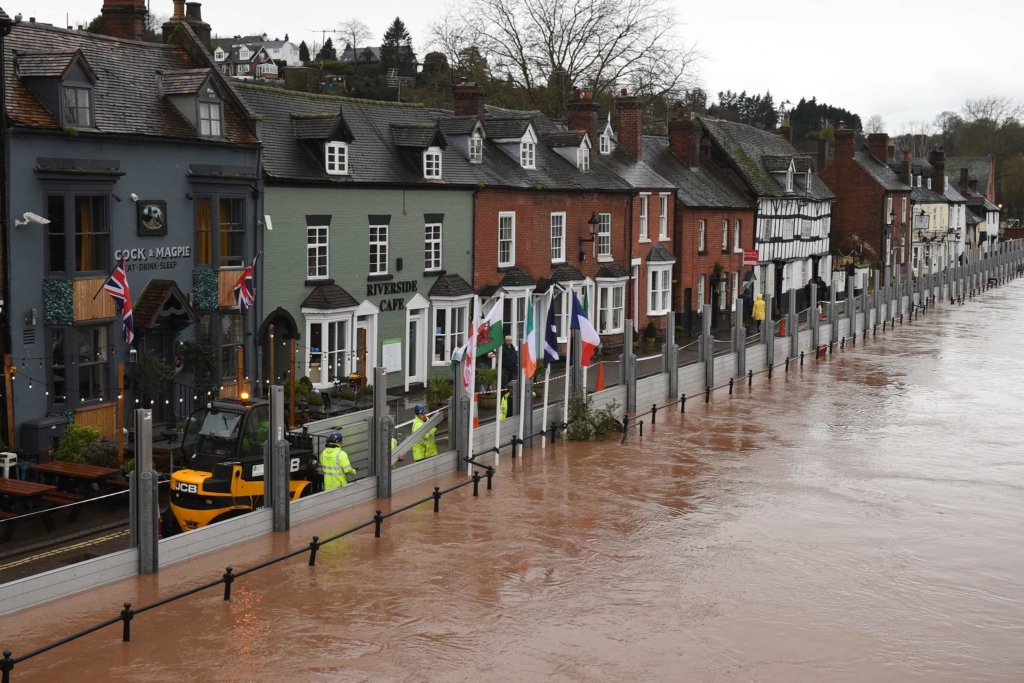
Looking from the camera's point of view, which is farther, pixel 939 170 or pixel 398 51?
pixel 398 51

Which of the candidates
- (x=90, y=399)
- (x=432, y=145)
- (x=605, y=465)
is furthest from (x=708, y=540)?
(x=432, y=145)

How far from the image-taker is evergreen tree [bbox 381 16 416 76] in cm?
10894

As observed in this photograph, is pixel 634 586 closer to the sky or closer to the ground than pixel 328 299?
closer to the ground

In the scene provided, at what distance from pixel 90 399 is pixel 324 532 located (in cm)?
791

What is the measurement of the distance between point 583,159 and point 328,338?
52.1ft

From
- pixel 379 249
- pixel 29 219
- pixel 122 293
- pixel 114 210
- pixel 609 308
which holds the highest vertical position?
A: pixel 114 210

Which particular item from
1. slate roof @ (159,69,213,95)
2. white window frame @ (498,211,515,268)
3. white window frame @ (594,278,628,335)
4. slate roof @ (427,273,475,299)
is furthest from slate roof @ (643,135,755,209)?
slate roof @ (159,69,213,95)

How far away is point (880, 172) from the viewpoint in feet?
253

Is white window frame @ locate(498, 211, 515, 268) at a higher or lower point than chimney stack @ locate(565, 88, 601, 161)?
→ lower

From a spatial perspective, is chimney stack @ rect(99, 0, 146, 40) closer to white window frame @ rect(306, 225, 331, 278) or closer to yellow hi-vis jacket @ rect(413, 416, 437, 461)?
white window frame @ rect(306, 225, 331, 278)

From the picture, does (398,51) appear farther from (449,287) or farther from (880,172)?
(449,287)

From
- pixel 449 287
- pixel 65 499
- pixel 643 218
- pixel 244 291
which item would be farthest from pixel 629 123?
pixel 65 499

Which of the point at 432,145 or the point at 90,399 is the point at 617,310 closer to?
the point at 432,145

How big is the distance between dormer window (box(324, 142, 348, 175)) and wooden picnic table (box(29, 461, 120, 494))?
12729mm
